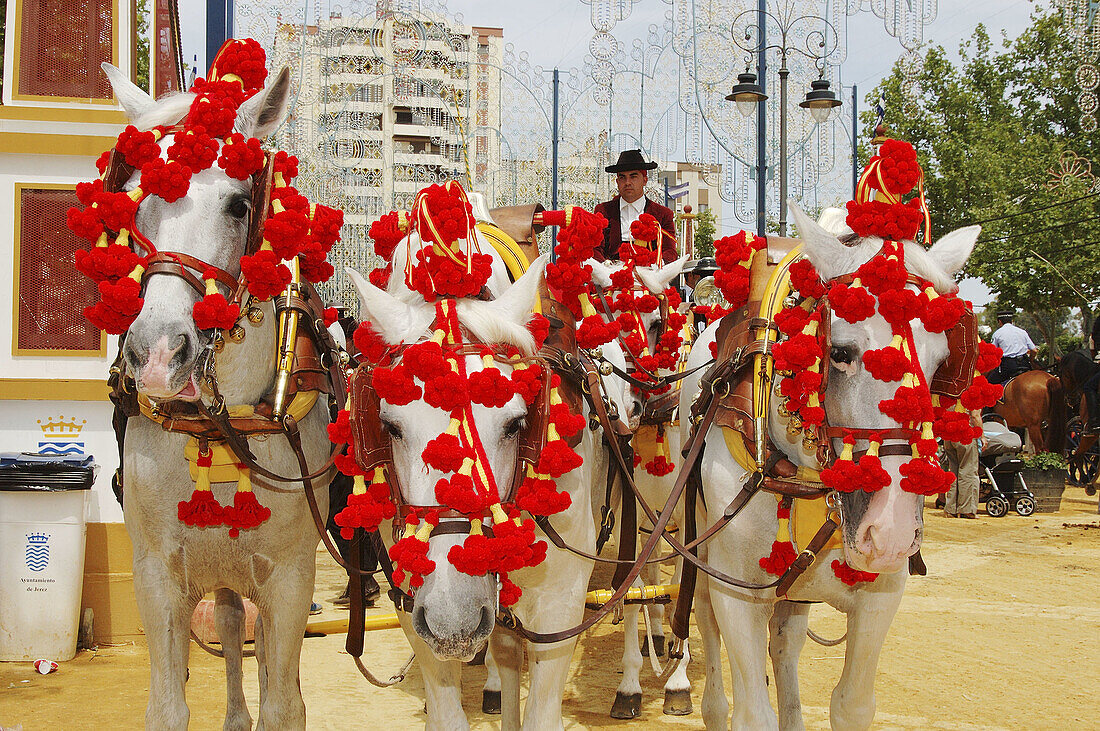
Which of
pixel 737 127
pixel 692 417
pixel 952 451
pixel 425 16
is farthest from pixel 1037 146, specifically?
pixel 692 417

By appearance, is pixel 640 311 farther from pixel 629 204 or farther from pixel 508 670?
pixel 629 204

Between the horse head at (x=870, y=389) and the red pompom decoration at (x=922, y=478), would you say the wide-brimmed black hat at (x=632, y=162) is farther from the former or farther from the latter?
the red pompom decoration at (x=922, y=478)

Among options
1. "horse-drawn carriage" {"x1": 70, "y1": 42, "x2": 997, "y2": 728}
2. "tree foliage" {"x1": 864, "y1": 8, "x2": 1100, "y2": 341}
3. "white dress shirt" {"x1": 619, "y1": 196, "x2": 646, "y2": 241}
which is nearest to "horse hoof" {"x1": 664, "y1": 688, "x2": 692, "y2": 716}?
"horse-drawn carriage" {"x1": 70, "y1": 42, "x2": 997, "y2": 728}

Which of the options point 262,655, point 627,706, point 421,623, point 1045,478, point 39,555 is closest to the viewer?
point 421,623

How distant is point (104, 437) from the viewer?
6.52m

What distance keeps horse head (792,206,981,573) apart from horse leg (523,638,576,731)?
40.1 inches

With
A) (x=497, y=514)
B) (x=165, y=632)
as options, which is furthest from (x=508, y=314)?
(x=165, y=632)

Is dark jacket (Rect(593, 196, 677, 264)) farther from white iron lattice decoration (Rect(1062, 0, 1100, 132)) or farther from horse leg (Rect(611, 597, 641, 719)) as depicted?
white iron lattice decoration (Rect(1062, 0, 1100, 132))

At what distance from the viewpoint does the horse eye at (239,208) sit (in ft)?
10.2

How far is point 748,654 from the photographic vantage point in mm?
3398

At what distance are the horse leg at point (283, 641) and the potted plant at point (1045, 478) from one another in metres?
13.0

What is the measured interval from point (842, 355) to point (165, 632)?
2488 millimetres

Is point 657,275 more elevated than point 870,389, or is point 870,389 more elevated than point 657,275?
point 657,275

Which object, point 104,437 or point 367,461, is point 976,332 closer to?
point 367,461
